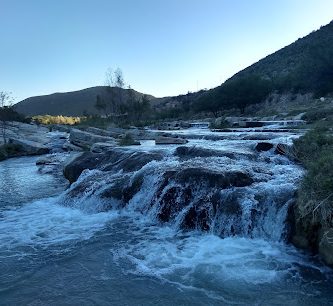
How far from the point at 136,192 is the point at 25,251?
4.36 metres

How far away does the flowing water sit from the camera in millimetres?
7137

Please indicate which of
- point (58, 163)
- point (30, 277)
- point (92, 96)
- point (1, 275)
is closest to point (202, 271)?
point (30, 277)

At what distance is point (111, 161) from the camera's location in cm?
1761

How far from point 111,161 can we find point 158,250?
890 centimetres

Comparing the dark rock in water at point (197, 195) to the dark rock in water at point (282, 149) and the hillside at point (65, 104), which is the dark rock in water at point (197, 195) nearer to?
the dark rock in water at point (282, 149)

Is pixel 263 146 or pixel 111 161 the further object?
pixel 111 161

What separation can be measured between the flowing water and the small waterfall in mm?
33

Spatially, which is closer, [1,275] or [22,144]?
[1,275]

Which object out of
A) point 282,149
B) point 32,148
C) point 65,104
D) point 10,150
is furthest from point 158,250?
point 65,104

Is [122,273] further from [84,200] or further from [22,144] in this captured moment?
[22,144]

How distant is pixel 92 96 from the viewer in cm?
18538

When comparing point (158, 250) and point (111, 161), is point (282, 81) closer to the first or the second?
point (111, 161)

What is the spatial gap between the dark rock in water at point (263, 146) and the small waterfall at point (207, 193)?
1611mm

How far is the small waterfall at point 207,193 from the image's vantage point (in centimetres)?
980
